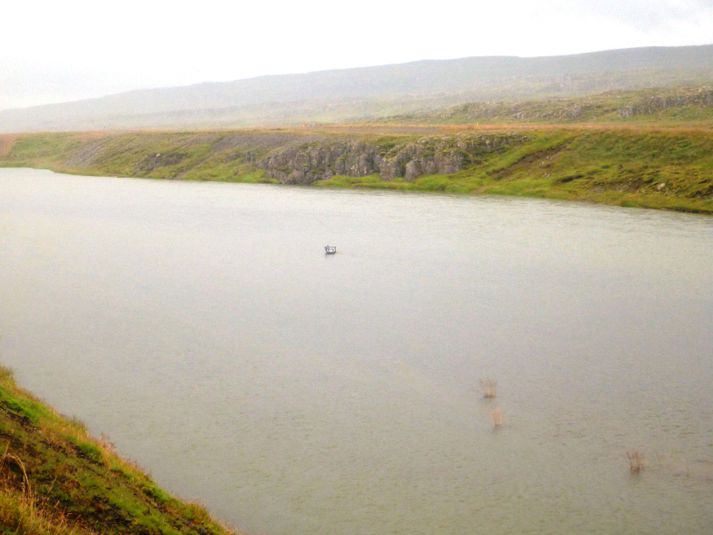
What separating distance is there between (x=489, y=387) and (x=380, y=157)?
213 feet

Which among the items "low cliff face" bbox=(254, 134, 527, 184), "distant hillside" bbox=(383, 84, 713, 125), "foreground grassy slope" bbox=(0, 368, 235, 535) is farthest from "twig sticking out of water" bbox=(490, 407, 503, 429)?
"distant hillside" bbox=(383, 84, 713, 125)

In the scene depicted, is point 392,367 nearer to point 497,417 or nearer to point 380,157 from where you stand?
point 497,417

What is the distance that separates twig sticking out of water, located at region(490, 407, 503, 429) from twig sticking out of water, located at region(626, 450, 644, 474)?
128 inches

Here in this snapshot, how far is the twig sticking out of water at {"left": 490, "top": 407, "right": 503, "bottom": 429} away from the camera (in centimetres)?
1977

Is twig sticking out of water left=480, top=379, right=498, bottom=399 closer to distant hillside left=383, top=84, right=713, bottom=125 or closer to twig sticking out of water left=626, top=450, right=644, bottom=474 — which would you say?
twig sticking out of water left=626, top=450, right=644, bottom=474

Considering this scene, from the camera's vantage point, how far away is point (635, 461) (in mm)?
17406

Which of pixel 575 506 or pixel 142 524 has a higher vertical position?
pixel 142 524

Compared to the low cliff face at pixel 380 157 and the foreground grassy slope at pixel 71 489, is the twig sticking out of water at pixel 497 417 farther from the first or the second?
the low cliff face at pixel 380 157

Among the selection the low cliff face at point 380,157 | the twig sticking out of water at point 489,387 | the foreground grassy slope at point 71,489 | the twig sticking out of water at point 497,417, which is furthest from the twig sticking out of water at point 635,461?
the low cliff face at point 380,157

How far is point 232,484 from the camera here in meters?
16.6

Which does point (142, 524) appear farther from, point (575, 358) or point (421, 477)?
point (575, 358)

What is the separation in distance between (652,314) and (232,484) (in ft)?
65.9

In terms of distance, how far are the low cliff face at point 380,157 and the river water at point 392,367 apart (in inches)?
1233

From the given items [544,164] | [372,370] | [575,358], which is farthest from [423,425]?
[544,164]
